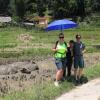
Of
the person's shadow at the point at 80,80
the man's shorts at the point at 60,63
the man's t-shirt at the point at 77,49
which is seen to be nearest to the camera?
the man's shorts at the point at 60,63

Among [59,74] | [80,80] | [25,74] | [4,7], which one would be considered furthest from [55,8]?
[59,74]

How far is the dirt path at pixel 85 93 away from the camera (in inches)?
498

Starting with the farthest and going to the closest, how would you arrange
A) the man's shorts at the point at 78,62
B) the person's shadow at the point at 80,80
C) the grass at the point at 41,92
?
the man's shorts at the point at 78,62, the person's shadow at the point at 80,80, the grass at the point at 41,92

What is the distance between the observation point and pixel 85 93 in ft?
43.9

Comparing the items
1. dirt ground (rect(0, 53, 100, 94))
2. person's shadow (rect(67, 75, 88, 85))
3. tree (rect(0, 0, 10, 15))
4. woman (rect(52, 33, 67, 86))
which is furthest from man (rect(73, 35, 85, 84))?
tree (rect(0, 0, 10, 15))

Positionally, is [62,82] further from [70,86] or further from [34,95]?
[34,95]

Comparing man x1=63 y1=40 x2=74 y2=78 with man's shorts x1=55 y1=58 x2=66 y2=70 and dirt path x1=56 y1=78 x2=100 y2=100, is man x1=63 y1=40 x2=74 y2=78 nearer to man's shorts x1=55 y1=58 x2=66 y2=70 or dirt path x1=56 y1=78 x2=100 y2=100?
man's shorts x1=55 y1=58 x2=66 y2=70

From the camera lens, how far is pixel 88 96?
42.1 ft

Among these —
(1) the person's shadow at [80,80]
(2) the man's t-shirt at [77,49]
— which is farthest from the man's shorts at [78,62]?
(1) the person's shadow at [80,80]

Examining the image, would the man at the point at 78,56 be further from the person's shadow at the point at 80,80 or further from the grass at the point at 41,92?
the grass at the point at 41,92

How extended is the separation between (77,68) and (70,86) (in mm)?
1244

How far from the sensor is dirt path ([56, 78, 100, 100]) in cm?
1266

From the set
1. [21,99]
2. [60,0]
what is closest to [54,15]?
[60,0]

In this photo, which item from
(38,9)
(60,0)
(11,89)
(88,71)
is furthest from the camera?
→ (38,9)
